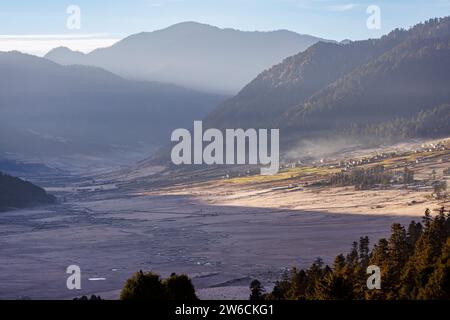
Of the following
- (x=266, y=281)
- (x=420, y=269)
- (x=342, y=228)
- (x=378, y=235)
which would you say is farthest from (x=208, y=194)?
(x=420, y=269)

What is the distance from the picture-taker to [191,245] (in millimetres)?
105125

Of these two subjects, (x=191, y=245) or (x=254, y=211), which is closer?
(x=191, y=245)

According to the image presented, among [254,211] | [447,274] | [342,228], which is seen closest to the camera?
[447,274]

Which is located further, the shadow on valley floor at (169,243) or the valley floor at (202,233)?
the valley floor at (202,233)

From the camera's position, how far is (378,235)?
10200 centimetres

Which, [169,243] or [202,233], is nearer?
[169,243]

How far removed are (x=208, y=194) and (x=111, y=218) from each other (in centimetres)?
4261

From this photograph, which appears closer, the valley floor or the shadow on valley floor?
the shadow on valley floor

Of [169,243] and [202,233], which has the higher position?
[202,233]
